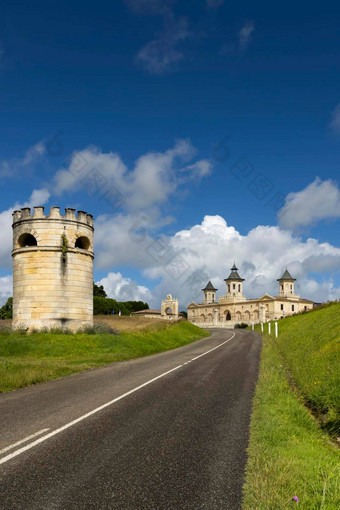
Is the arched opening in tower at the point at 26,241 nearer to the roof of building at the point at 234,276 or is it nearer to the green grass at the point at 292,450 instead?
the green grass at the point at 292,450

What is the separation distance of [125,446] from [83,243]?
2388cm

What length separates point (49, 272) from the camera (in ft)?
88.3

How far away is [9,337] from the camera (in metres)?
24.5

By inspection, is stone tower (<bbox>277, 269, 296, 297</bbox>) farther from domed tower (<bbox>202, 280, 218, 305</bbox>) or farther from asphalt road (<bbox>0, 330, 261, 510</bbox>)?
asphalt road (<bbox>0, 330, 261, 510</bbox>)

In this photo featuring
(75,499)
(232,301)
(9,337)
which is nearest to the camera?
(75,499)

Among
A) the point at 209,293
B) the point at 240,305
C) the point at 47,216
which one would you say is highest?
the point at 47,216

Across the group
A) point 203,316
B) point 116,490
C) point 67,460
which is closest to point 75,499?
point 116,490

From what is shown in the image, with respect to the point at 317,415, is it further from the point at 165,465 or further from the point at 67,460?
the point at 67,460

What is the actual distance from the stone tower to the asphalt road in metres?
143

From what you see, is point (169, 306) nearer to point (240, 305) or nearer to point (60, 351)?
point (240, 305)

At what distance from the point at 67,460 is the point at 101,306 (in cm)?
10741

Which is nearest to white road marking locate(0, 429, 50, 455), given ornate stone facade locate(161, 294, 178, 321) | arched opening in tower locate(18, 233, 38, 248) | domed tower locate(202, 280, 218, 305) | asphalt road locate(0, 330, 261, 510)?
asphalt road locate(0, 330, 261, 510)

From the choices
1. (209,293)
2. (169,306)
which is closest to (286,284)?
(209,293)

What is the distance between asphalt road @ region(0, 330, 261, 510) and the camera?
4770 millimetres
